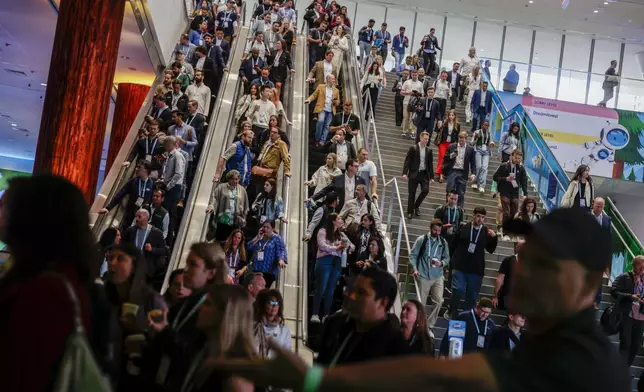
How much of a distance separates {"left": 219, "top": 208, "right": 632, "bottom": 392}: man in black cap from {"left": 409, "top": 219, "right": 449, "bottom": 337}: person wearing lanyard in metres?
9.97

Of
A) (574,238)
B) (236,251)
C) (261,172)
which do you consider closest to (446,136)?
(261,172)

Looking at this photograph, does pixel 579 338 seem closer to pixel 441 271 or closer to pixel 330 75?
pixel 441 271

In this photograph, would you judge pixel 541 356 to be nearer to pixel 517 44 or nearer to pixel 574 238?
pixel 574 238

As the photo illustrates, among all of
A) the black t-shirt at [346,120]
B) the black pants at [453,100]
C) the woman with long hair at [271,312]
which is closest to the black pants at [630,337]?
the woman with long hair at [271,312]

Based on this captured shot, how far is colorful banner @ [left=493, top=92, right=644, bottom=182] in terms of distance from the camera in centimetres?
2611

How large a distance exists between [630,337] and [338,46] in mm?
10714

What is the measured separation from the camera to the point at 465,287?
1198 cm

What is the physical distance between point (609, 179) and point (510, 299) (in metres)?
26.5

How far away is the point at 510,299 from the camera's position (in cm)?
183

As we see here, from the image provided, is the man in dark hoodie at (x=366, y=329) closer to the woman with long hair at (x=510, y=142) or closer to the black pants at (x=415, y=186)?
the black pants at (x=415, y=186)

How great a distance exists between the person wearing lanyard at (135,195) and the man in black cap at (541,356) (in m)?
10.5

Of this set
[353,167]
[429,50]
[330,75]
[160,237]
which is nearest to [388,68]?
[429,50]

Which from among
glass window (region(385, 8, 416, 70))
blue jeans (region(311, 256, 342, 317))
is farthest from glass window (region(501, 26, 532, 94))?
blue jeans (region(311, 256, 342, 317))

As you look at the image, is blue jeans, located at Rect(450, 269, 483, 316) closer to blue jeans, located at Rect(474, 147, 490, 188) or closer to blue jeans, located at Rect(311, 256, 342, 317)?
blue jeans, located at Rect(311, 256, 342, 317)
